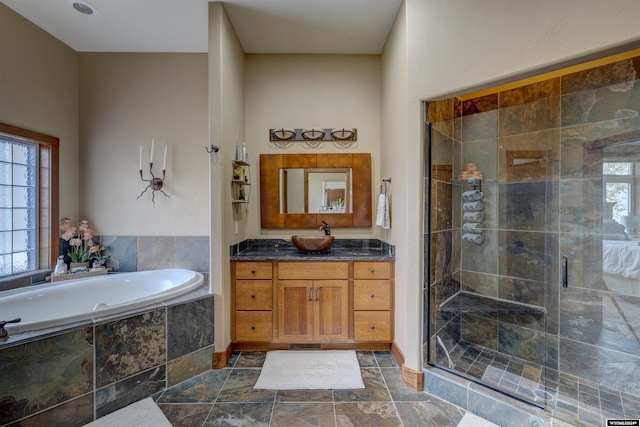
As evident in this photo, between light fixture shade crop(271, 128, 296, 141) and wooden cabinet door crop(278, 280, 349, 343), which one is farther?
light fixture shade crop(271, 128, 296, 141)

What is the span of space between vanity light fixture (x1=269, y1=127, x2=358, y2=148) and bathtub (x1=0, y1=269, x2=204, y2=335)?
165cm

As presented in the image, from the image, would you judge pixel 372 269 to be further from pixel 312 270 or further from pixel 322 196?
pixel 322 196

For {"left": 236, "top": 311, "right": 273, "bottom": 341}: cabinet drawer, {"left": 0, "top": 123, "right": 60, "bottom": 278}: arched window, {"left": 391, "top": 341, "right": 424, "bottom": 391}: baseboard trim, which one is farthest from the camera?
{"left": 236, "top": 311, "right": 273, "bottom": 341}: cabinet drawer

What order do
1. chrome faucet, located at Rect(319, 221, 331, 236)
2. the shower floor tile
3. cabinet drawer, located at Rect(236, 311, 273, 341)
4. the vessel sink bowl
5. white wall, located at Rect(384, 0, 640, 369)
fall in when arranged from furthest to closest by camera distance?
1. chrome faucet, located at Rect(319, 221, 331, 236)
2. the vessel sink bowl
3. cabinet drawer, located at Rect(236, 311, 273, 341)
4. the shower floor tile
5. white wall, located at Rect(384, 0, 640, 369)

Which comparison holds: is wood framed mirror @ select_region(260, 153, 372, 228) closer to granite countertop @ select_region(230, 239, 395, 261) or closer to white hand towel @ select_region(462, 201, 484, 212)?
granite countertop @ select_region(230, 239, 395, 261)

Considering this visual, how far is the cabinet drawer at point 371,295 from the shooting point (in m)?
2.49

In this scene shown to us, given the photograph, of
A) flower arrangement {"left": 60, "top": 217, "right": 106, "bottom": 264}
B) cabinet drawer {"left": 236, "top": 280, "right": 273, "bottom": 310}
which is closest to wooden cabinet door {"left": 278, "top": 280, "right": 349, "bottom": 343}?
cabinet drawer {"left": 236, "top": 280, "right": 273, "bottom": 310}

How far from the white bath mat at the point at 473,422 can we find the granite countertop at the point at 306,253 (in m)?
1.16

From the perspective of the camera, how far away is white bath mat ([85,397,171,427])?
1670 mm

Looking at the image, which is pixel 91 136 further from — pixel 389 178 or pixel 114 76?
pixel 389 178

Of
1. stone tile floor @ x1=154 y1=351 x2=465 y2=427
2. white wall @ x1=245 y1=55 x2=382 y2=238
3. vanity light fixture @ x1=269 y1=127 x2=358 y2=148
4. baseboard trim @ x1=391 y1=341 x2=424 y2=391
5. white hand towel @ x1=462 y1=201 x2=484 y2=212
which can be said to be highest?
white wall @ x1=245 y1=55 x2=382 y2=238

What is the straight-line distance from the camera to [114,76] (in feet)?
9.64

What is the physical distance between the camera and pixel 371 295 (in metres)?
2.49

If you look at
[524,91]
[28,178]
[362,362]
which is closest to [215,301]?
[362,362]
